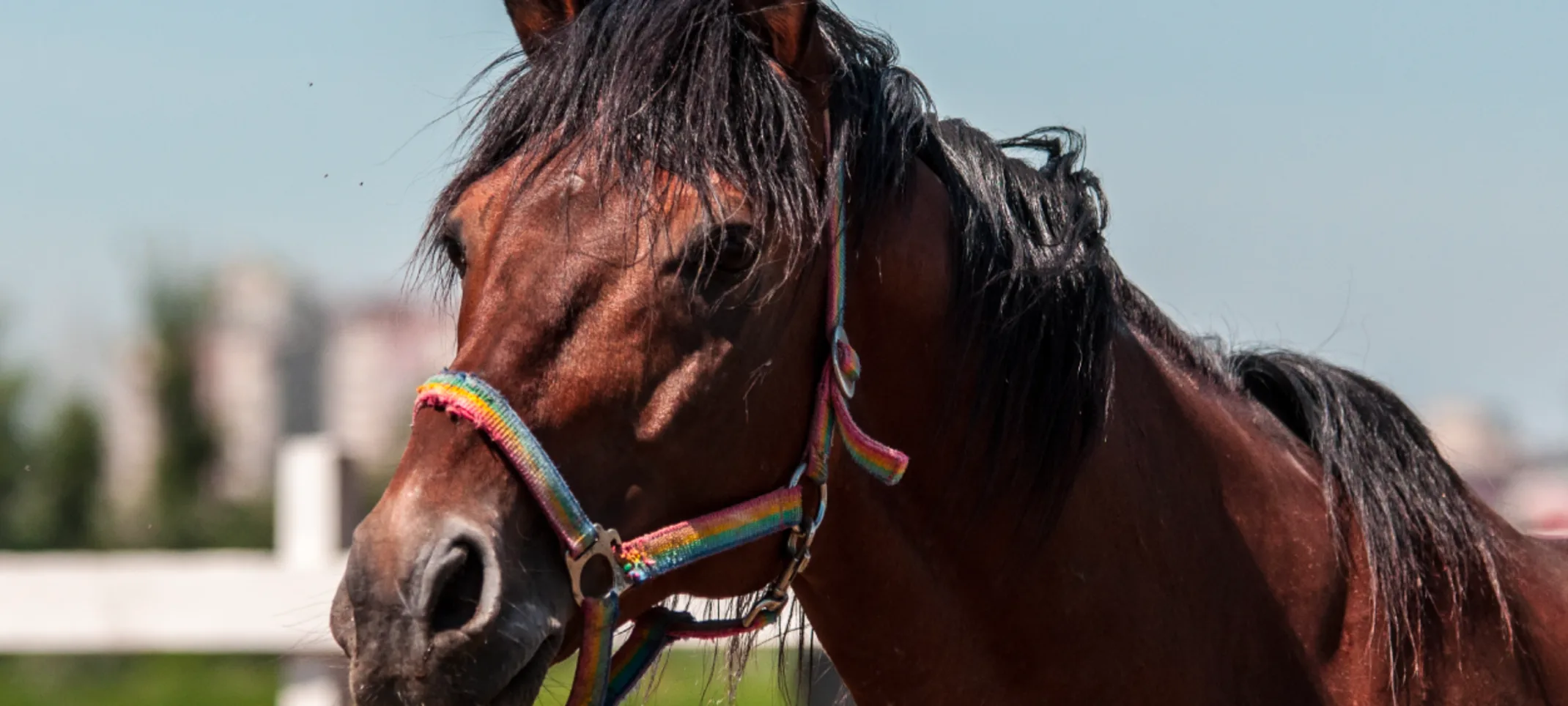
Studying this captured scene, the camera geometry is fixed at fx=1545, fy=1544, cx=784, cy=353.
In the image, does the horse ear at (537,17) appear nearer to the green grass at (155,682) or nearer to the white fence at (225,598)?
the white fence at (225,598)

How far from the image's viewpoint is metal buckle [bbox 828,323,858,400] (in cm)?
201

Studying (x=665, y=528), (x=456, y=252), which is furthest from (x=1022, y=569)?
(x=456, y=252)

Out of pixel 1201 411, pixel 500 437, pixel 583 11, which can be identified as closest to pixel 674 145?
pixel 583 11

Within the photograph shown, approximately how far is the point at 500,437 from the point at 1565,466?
6.42m

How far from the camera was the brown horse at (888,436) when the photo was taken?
6.09ft

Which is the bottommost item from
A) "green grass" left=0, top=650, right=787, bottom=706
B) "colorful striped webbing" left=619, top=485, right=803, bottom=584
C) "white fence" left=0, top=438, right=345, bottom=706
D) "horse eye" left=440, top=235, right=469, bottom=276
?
"green grass" left=0, top=650, right=787, bottom=706

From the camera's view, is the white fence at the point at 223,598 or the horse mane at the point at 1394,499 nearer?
the horse mane at the point at 1394,499

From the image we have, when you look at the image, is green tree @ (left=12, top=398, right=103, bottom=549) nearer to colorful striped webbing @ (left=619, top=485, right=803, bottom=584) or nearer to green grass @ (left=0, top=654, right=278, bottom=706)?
green grass @ (left=0, top=654, right=278, bottom=706)

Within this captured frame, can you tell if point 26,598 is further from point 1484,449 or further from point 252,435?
point 252,435

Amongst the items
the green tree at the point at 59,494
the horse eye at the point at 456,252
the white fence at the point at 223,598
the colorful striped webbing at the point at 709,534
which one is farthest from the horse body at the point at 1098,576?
the green tree at the point at 59,494

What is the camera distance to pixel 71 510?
14586mm

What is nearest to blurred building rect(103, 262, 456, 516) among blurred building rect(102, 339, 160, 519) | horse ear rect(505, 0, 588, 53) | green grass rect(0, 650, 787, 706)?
blurred building rect(102, 339, 160, 519)

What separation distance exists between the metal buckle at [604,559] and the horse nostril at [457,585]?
122 mm

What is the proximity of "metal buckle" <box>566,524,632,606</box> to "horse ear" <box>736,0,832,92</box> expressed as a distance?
2.26 ft
